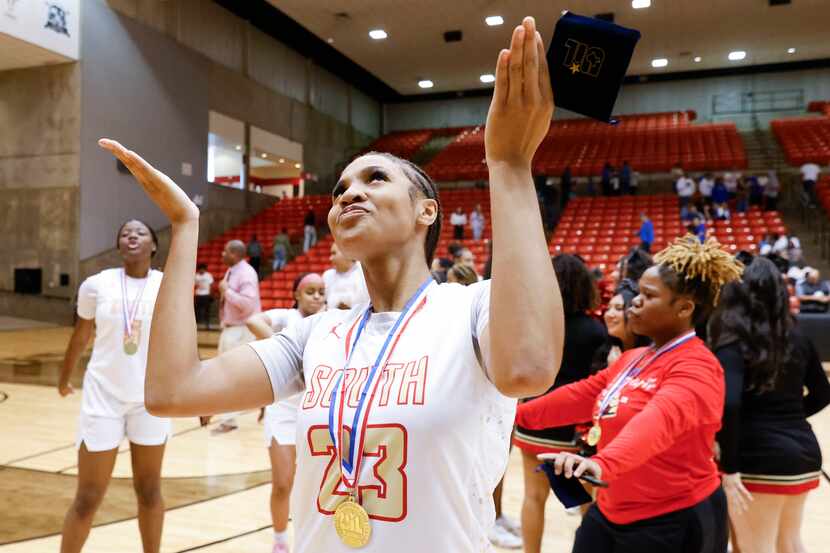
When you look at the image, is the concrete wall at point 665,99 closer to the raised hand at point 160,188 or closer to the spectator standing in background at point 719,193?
the spectator standing in background at point 719,193

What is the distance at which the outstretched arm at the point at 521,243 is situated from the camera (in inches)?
37.9

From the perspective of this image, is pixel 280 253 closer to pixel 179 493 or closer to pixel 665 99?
pixel 179 493

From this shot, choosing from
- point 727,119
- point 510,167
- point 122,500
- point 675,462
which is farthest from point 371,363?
point 727,119

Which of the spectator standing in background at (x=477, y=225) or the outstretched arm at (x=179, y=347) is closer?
the outstretched arm at (x=179, y=347)

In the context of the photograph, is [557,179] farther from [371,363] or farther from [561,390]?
[371,363]

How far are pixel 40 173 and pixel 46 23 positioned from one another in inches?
118

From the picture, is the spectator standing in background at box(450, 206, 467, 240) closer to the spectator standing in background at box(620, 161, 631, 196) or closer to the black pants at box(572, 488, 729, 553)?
the spectator standing in background at box(620, 161, 631, 196)

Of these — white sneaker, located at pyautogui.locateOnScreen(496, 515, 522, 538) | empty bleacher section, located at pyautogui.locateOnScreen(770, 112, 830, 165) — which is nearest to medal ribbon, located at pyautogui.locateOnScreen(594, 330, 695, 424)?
white sneaker, located at pyautogui.locateOnScreen(496, 515, 522, 538)

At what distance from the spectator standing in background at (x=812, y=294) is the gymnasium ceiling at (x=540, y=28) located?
7830 millimetres

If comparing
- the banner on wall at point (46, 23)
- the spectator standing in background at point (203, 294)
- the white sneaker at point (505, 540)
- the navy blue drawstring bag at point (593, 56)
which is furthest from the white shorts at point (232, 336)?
the banner on wall at point (46, 23)

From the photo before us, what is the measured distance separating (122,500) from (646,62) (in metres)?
19.8

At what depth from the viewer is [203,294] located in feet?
45.9

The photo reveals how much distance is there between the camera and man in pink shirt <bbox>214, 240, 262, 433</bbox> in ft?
19.3

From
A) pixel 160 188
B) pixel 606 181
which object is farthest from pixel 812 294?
pixel 160 188
